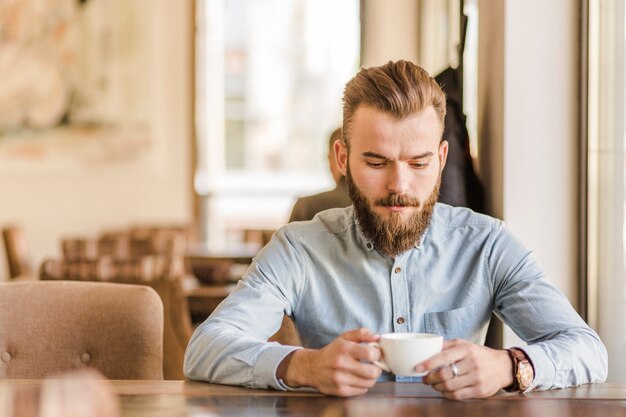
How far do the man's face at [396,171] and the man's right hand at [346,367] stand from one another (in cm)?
37

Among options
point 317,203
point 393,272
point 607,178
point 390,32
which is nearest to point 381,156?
point 393,272

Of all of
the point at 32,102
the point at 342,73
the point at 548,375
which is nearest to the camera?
the point at 548,375

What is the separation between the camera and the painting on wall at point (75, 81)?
791 centimetres

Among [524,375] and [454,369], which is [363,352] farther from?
[524,375]

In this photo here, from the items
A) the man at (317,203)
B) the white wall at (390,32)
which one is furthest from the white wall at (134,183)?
the man at (317,203)

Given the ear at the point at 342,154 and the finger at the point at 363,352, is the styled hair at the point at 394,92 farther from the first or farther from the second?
the finger at the point at 363,352

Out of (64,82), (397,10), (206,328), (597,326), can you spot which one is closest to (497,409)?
(206,328)

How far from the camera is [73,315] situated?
198cm

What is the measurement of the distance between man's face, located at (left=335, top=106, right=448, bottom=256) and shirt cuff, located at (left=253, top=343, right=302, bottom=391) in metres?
0.35

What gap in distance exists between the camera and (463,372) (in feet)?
4.58

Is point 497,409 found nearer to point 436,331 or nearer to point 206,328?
point 436,331

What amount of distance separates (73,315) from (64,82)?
6.37m

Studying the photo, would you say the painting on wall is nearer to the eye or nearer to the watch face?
the eye

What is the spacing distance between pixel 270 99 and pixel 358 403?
7293 millimetres
